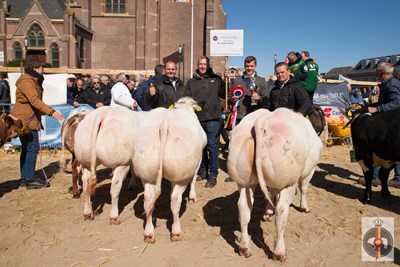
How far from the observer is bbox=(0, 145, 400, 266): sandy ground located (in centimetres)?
372

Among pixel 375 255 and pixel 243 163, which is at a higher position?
pixel 243 163

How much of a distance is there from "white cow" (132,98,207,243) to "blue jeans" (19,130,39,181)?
325 cm

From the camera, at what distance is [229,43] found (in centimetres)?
920

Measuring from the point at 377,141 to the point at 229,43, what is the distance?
527cm

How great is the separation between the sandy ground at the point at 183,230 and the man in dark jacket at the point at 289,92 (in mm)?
1802

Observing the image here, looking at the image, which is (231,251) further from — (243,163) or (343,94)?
(343,94)

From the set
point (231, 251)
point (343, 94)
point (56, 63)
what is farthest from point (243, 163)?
point (56, 63)

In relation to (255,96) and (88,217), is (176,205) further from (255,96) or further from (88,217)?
(255,96)

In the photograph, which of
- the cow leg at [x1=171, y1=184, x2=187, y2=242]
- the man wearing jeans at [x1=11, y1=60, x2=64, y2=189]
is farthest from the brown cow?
the cow leg at [x1=171, y1=184, x2=187, y2=242]

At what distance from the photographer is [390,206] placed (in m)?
5.48

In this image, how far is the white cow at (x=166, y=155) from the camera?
378 cm

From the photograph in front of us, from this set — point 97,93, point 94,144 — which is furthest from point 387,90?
point 97,93

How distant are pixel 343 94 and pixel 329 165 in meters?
7.49

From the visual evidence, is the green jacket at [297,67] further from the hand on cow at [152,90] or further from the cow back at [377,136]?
the hand on cow at [152,90]
